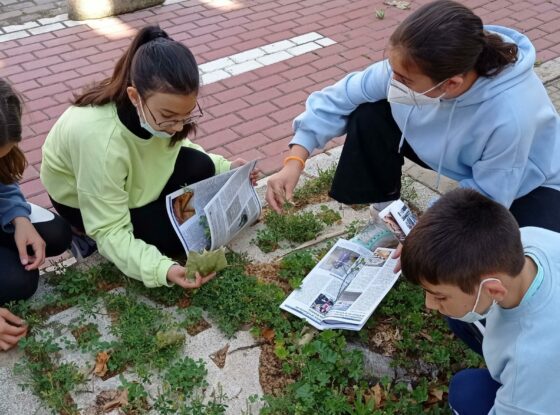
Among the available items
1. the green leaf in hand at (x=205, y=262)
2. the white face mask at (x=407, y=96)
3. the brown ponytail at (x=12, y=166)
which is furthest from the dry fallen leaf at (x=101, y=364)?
the white face mask at (x=407, y=96)

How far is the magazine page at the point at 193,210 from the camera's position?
2665 millimetres

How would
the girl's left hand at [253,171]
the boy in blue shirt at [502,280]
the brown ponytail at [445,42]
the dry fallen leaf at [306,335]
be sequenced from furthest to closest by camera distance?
the girl's left hand at [253,171] < the dry fallen leaf at [306,335] < the brown ponytail at [445,42] < the boy in blue shirt at [502,280]

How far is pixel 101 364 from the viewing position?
2355 mm

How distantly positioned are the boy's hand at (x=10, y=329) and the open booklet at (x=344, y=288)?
3.31ft

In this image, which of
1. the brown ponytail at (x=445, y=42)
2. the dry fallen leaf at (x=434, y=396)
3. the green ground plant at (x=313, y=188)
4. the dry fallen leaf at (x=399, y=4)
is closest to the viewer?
the brown ponytail at (x=445, y=42)

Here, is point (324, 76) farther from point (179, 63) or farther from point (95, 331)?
point (95, 331)

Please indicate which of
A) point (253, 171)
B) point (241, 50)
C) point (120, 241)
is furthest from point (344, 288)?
point (241, 50)

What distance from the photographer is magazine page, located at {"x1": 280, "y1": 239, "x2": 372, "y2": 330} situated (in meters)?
2.54

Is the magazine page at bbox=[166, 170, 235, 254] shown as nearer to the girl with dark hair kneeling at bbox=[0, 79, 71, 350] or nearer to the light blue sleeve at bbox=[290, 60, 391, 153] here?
the light blue sleeve at bbox=[290, 60, 391, 153]

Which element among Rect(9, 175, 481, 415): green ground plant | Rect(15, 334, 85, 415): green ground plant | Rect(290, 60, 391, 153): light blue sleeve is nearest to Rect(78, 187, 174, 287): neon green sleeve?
Rect(9, 175, 481, 415): green ground plant

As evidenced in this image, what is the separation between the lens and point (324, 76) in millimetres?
4543

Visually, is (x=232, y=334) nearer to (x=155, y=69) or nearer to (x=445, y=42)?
(x=155, y=69)

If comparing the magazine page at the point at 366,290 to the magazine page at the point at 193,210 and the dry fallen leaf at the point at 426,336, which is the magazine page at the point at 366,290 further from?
the magazine page at the point at 193,210

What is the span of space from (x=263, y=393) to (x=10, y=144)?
4.16 feet
